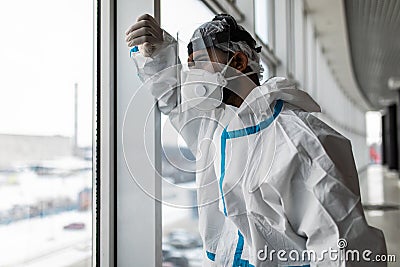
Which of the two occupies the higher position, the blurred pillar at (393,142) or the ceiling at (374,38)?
the ceiling at (374,38)

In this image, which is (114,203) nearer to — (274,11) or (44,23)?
(44,23)

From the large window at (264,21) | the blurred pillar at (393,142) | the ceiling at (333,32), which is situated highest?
the ceiling at (333,32)

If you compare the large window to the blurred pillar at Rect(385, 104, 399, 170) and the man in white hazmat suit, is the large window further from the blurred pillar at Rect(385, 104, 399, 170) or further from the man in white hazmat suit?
the blurred pillar at Rect(385, 104, 399, 170)

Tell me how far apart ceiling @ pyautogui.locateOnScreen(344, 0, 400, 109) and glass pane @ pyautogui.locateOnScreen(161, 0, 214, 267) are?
11.8ft

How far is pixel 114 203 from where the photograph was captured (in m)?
1.46

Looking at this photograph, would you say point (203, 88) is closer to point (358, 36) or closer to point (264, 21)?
point (264, 21)

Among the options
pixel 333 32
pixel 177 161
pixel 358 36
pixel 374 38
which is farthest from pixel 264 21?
pixel 374 38

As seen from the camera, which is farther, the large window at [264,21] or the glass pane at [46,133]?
the large window at [264,21]

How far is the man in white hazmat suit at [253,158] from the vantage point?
102 cm

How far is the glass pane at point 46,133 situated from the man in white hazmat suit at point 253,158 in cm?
25

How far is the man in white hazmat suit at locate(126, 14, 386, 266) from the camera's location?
1023 mm

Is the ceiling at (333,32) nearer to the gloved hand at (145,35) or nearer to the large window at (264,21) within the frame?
the large window at (264,21)

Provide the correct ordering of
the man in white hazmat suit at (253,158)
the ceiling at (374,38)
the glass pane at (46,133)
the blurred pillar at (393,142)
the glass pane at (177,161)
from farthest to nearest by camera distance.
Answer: the blurred pillar at (393,142) < the ceiling at (374,38) < the glass pane at (177,161) < the glass pane at (46,133) < the man in white hazmat suit at (253,158)

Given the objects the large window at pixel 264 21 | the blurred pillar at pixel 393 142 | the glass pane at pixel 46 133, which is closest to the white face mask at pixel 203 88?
the glass pane at pixel 46 133
